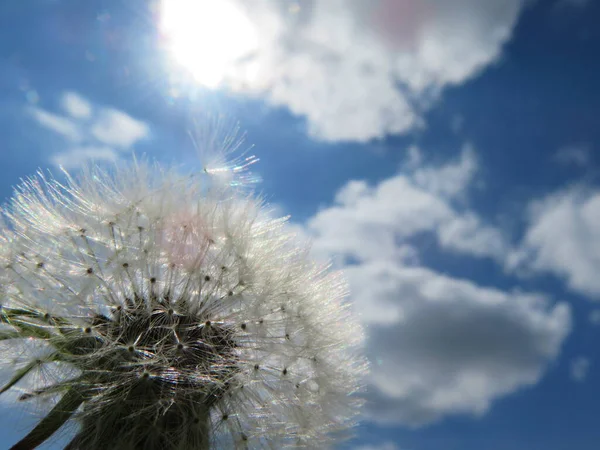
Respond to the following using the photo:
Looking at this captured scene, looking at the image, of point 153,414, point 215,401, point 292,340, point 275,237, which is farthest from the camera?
point 275,237

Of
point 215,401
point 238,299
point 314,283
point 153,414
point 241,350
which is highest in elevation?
point 314,283

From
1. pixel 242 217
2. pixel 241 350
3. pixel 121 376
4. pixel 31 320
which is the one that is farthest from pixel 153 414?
pixel 242 217

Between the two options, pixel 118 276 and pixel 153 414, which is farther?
pixel 118 276

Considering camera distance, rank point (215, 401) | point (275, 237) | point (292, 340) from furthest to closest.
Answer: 1. point (275, 237)
2. point (292, 340)
3. point (215, 401)

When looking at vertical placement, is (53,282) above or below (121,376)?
above

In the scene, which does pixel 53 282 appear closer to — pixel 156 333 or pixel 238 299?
pixel 156 333

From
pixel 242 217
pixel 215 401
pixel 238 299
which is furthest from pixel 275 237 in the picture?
pixel 215 401

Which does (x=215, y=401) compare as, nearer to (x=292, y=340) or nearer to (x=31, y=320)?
(x=292, y=340)
